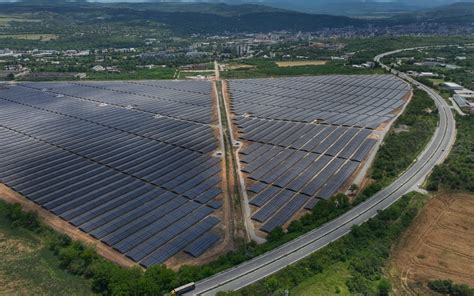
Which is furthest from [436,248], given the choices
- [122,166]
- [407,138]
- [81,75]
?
[81,75]

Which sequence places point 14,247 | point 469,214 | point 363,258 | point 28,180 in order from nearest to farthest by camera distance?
point 363,258 → point 14,247 → point 469,214 → point 28,180

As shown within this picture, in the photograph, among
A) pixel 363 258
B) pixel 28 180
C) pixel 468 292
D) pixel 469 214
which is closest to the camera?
pixel 468 292

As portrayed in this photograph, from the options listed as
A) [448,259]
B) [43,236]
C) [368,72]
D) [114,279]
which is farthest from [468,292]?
[368,72]

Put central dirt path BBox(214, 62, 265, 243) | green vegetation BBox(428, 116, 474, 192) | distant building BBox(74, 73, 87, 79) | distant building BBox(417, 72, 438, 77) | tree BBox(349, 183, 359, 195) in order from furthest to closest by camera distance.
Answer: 1. distant building BBox(74, 73, 87, 79)
2. distant building BBox(417, 72, 438, 77)
3. green vegetation BBox(428, 116, 474, 192)
4. tree BBox(349, 183, 359, 195)
5. central dirt path BBox(214, 62, 265, 243)

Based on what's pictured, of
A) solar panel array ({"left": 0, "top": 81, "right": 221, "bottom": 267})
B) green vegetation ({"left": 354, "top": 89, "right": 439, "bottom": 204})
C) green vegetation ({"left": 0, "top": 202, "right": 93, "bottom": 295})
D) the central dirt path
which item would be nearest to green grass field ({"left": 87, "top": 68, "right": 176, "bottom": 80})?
solar panel array ({"left": 0, "top": 81, "right": 221, "bottom": 267})

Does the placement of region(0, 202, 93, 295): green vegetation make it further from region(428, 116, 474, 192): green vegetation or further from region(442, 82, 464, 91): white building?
region(442, 82, 464, 91): white building

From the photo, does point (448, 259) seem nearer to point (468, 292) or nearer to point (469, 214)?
point (468, 292)

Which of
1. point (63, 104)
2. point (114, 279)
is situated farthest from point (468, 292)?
point (63, 104)

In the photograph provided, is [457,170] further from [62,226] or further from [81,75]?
[81,75]

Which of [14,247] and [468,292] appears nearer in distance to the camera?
[468,292]
